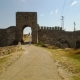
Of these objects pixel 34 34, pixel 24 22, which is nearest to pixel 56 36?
pixel 34 34

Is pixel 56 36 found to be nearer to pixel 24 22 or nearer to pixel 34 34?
pixel 34 34

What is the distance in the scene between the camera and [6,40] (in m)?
30.0

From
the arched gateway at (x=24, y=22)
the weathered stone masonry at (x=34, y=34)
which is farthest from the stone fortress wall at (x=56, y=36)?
the arched gateway at (x=24, y=22)

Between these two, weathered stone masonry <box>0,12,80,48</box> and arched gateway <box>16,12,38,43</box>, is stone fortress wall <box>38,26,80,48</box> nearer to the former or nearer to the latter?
weathered stone masonry <box>0,12,80,48</box>

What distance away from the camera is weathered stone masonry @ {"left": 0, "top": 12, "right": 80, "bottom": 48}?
2873cm

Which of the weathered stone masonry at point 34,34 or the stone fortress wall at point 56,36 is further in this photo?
the stone fortress wall at point 56,36

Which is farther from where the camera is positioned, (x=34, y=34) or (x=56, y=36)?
(x=56, y=36)

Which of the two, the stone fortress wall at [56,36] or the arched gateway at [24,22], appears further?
the stone fortress wall at [56,36]

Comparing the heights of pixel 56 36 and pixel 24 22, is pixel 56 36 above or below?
below

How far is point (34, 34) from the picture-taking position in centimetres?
2892

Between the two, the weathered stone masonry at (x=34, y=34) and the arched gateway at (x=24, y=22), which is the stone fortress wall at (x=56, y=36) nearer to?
the weathered stone masonry at (x=34, y=34)

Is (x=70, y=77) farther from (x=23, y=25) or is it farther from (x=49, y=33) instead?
(x=49, y=33)

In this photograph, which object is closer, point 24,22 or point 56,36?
point 24,22

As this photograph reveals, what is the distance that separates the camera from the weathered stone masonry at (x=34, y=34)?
94.3 feet
